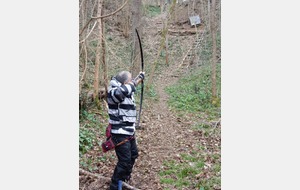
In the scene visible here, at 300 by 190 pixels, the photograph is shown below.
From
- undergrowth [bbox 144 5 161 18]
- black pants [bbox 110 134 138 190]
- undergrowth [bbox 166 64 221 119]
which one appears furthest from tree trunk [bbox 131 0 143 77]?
undergrowth [bbox 144 5 161 18]

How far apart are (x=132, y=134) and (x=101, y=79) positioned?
4.81 metres

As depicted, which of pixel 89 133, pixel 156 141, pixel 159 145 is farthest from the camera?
pixel 156 141

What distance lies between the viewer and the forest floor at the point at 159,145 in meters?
4.12

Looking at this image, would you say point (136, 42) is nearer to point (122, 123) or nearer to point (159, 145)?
point (159, 145)

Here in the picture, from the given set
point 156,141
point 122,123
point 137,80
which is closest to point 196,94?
point 156,141

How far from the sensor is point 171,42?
19516 mm

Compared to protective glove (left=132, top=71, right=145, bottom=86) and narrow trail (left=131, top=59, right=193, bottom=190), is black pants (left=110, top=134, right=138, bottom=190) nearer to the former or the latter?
narrow trail (left=131, top=59, right=193, bottom=190)

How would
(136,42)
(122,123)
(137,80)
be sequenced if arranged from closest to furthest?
(122,123) < (137,80) < (136,42)

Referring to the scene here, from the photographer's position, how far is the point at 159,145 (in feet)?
Answer: 18.9

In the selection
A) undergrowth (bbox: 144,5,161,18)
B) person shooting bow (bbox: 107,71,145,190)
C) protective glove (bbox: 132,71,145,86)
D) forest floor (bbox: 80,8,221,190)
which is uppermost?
undergrowth (bbox: 144,5,161,18)

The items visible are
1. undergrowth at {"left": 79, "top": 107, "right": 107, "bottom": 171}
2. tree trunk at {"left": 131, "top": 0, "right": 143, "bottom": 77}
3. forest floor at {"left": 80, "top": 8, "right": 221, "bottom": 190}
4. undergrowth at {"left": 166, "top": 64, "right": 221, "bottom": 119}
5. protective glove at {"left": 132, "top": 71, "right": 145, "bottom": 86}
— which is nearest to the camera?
protective glove at {"left": 132, "top": 71, "right": 145, "bottom": 86}

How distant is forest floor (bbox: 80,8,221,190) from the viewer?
13.5 ft
